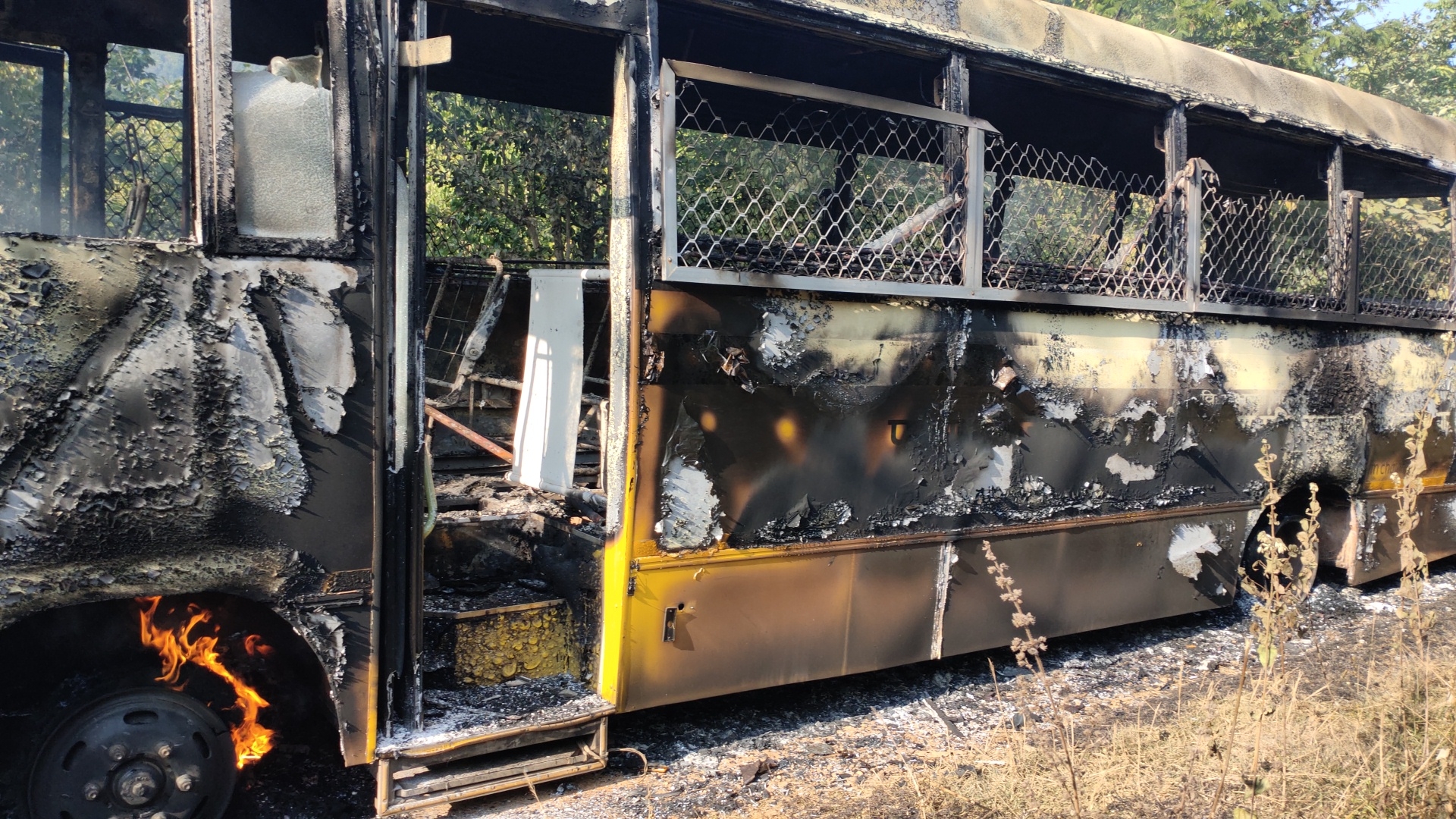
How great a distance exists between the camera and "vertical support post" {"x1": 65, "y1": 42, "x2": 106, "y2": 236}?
3.84 meters

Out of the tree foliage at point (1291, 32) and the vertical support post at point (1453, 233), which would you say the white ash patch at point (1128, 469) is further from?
the tree foliage at point (1291, 32)

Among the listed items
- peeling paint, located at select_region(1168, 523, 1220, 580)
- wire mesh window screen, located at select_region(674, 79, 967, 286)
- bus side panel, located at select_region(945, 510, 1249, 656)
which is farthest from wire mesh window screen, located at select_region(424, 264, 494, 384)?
peeling paint, located at select_region(1168, 523, 1220, 580)

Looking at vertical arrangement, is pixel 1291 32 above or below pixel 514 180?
above

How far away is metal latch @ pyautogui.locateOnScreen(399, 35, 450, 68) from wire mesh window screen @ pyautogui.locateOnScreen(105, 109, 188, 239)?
4.72ft

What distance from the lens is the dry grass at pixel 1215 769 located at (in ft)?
9.68

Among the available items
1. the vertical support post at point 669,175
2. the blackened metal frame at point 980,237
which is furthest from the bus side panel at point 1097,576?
the vertical support post at point 669,175

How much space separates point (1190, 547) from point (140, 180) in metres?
5.53

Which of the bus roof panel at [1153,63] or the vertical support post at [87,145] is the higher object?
the bus roof panel at [1153,63]

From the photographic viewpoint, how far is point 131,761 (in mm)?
2707

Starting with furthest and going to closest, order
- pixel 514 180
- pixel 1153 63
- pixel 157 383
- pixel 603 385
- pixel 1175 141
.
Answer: pixel 514 180 → pixel 603 385 → pixel 1175 141 → pixel 1153 63 → pixel 157 383

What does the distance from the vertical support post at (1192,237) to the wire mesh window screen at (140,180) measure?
4774 mm

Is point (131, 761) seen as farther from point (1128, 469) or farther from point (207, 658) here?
Answer: point (1128, 469)

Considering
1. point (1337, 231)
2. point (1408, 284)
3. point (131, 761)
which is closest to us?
point (131, 761)

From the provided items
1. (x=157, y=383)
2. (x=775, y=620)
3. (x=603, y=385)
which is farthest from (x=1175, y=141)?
(x=157, y=383)
